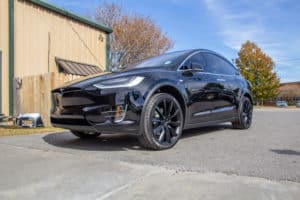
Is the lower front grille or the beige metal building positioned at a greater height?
the beige metal building

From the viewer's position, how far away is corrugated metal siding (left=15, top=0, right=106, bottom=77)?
424 inches

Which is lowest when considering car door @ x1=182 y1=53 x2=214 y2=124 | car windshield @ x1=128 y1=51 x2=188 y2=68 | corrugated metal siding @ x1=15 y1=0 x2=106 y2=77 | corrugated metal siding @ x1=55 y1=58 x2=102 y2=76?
car door @ x1=182 y1=53 x2=214 y2=124

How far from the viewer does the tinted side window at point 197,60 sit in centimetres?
562

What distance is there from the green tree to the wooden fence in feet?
129

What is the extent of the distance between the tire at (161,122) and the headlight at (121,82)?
318 mm

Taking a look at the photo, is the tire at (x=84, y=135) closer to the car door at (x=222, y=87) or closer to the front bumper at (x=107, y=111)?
the front bumper at (x=107, y=111)

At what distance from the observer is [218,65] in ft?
21.6

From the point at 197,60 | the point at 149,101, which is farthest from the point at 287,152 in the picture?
the point at 197,60

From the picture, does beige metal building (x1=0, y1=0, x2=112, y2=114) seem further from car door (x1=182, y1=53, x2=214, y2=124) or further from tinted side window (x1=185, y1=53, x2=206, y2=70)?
car door (x1=182, y1=53, x2=214, y2=124)

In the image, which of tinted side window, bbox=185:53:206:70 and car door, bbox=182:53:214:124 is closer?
car door, bbox=182:53:214:124

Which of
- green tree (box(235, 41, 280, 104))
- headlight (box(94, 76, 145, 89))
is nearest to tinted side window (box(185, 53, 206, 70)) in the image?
headlight (box(94, 76, 145, 89))

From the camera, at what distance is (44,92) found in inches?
324

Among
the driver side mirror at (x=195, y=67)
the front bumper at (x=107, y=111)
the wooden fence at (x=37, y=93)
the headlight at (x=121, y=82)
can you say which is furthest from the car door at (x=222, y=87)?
the wooden fence at (x=37, y=93)

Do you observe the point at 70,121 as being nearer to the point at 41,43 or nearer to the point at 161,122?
the point at 161,122
